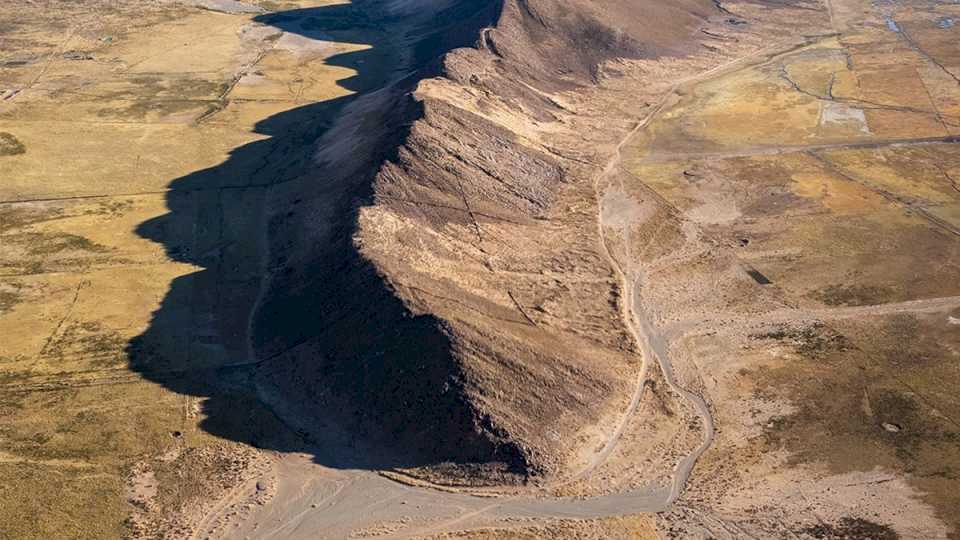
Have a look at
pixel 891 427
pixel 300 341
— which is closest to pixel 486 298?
pixel 300 341

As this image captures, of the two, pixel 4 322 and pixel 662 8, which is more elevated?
pixel 662 8

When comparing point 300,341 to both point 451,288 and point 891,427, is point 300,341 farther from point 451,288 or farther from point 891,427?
point 891,427

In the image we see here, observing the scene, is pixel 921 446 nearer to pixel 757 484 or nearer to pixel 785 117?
pixel 757 484

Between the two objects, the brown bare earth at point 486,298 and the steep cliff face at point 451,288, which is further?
the steep cliff face at point 451,288

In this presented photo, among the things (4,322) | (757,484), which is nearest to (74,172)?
(4,322)

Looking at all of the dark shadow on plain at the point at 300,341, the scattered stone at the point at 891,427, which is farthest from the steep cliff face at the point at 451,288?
the scattered stone at the point at 891,427

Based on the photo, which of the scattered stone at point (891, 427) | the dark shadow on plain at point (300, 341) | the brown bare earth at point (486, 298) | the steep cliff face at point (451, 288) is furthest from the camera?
the scattered stone at point (891, 427)

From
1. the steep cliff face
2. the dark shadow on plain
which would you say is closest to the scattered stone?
the steep cliff face

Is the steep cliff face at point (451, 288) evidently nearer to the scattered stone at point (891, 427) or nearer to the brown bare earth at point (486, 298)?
the brown bare earth at point (486, 298)
